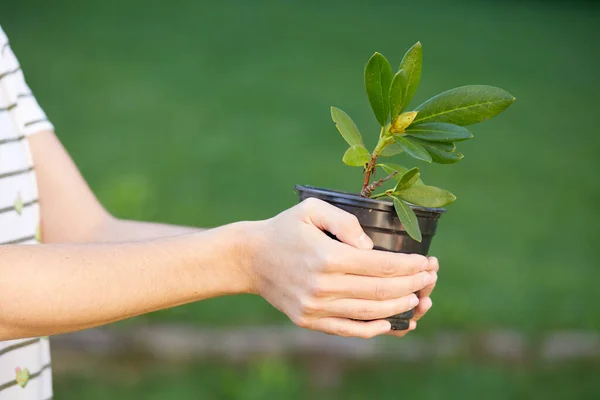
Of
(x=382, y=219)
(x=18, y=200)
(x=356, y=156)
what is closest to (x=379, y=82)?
(x=356, y=156)

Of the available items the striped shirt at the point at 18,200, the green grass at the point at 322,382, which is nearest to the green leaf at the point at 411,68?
the striped shirt at the point at 18,200

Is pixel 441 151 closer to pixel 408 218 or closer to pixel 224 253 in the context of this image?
pixel 408 218

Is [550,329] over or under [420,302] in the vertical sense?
under

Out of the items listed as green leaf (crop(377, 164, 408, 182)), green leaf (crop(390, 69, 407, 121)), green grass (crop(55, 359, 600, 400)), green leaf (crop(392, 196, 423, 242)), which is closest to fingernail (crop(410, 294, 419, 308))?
green leaf (crop(392, 196, 423, 242))

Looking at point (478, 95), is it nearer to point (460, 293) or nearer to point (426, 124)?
point (426, 124)

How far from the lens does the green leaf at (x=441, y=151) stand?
148 cm

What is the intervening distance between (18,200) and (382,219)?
0.69 meters

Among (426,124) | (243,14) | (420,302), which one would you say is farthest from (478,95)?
(243,14)

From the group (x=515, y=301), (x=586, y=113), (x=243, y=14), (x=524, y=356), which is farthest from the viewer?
(x=243, y=14)

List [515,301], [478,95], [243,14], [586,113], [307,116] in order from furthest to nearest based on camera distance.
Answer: [243,14] → [586,113] → [307,116] → [515,301] → [478,95]

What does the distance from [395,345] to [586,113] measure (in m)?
Answer: 4.27

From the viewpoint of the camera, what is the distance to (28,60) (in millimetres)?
6957

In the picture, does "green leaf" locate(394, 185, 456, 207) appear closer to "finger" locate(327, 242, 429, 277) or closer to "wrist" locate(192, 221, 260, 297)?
"finger" locate(327, 242, 429, 277)

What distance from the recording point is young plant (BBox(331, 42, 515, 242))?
145 cm
